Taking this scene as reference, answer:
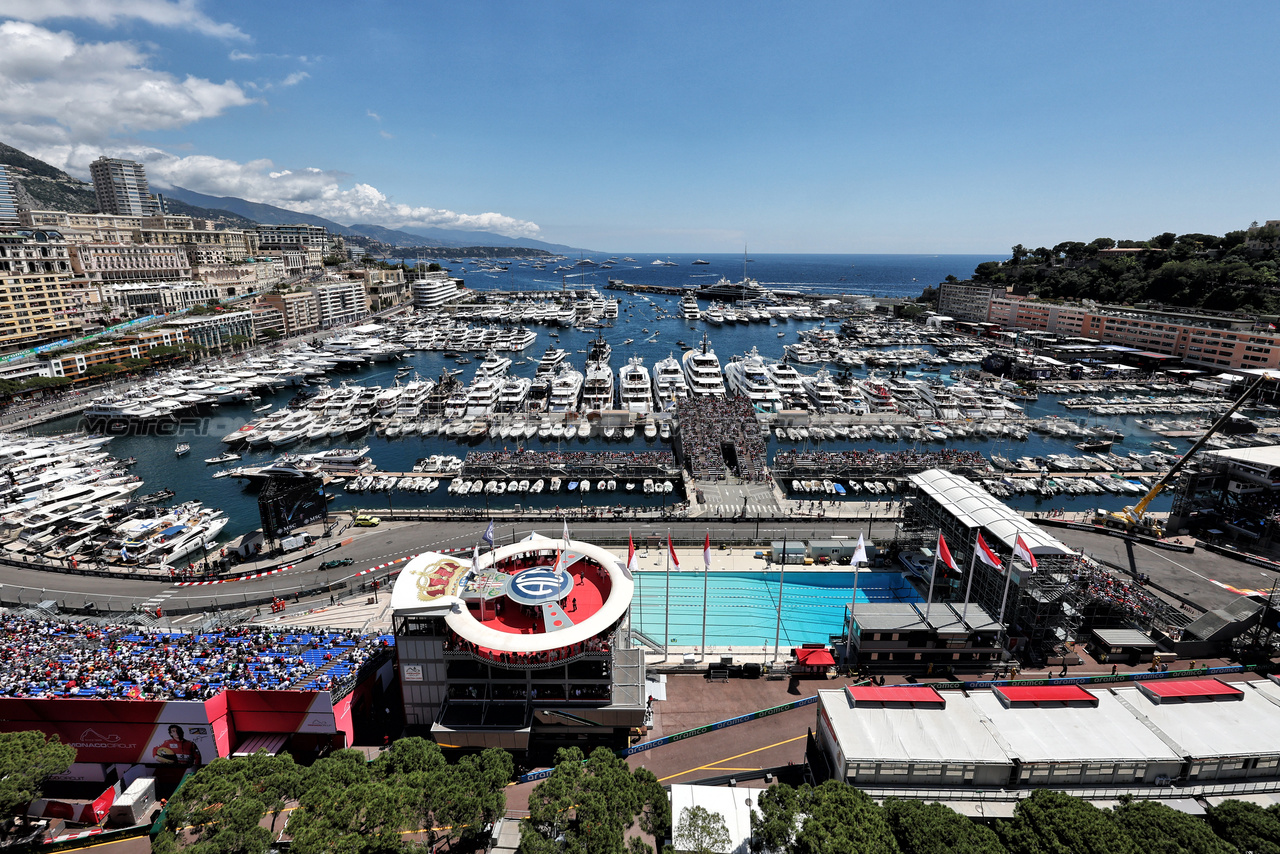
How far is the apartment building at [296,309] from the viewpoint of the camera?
5374 inches

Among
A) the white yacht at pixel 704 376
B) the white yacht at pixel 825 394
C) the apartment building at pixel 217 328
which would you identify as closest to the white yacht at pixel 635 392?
the white yacht at pixel 704 376

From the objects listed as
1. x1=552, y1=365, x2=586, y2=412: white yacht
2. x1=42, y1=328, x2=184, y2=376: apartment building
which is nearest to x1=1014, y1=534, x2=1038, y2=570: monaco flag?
x1=552, y1=365, x2=586, y2=412: white yacht

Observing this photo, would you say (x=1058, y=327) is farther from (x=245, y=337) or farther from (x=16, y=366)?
(x=16, y=366)

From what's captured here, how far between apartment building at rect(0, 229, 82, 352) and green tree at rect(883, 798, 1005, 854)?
5256 inches

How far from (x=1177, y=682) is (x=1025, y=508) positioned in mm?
33281

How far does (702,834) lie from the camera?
64.3ft

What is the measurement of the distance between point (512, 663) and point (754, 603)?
1922 centimetres

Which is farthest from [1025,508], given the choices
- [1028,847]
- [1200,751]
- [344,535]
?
[344,535]

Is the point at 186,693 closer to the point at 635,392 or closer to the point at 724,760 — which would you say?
the point at 724,760

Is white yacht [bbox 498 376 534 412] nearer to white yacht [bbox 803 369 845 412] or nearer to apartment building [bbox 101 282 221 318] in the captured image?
white yacht [bbox 803 369 845 412]

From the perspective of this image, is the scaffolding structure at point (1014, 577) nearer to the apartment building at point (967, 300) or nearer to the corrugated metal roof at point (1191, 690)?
the corrugated metal roof at point (1191, 690)

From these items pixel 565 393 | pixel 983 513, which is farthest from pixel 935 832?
pixel 565 393

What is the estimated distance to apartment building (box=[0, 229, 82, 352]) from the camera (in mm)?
93562

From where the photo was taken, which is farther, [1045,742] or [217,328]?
[217,328]
